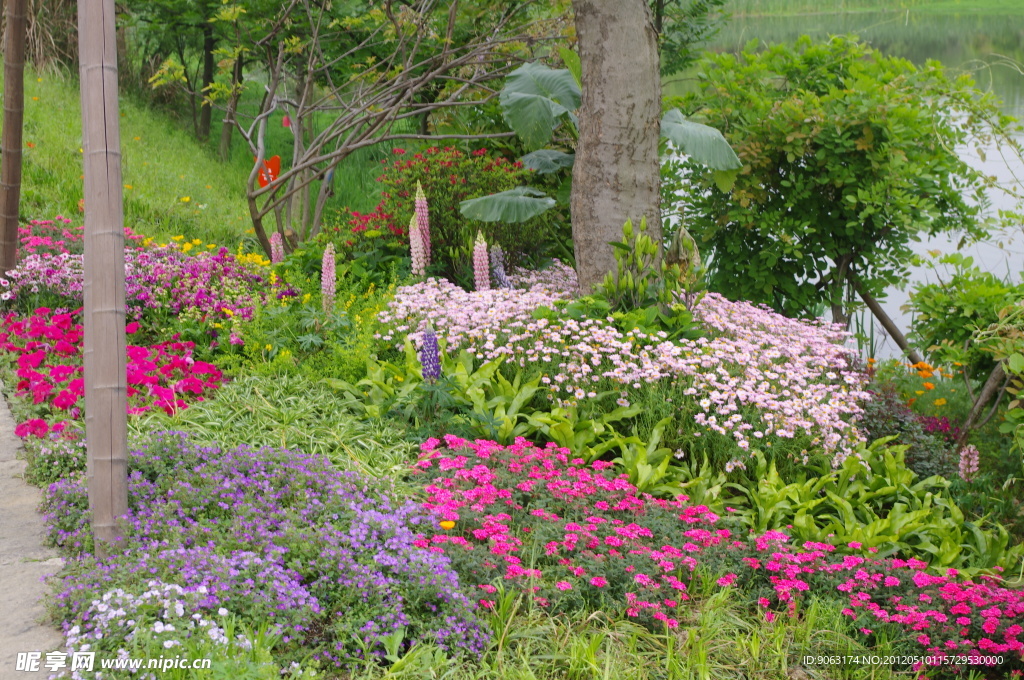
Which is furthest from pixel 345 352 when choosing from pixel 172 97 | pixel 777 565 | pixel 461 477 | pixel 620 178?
pixel 172 97

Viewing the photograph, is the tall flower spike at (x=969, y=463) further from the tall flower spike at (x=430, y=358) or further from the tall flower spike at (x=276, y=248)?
the tall flower spike at (x=276, y=248)

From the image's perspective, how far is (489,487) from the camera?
3.81 meters

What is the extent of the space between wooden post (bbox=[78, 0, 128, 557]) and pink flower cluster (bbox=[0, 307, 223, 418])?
1.47m

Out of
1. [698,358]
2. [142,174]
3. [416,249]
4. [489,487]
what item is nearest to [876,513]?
[698,358]

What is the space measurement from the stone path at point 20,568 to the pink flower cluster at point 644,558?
1.35m

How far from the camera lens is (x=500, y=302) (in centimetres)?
570

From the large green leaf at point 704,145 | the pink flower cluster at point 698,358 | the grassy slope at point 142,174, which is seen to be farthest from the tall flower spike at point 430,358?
the grassy slope at point 142,174

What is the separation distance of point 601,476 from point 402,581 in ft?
4.65

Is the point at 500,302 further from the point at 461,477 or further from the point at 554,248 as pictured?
the point at 554,248

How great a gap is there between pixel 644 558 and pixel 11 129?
4814 millimetres

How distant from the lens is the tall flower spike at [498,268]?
22.2 ft

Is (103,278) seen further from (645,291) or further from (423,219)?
(423,219)

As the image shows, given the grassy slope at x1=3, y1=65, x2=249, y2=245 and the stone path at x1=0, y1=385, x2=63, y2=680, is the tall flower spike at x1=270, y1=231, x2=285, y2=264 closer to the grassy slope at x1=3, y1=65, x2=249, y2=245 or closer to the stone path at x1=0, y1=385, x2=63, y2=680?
the grassy slope at x1=3, y1=65, x2=249, y2=245

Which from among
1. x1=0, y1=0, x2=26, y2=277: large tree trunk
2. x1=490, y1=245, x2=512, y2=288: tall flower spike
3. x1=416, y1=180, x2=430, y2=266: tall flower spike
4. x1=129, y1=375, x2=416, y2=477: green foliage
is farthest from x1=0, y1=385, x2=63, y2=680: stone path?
x1=490, y1=245, x2=512, y2=288: tall flower spike
